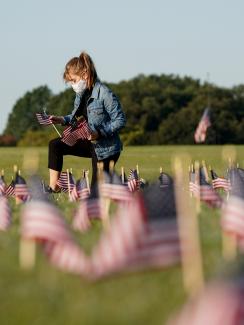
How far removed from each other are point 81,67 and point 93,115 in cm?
90

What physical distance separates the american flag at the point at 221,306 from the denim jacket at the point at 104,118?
11.4 meters

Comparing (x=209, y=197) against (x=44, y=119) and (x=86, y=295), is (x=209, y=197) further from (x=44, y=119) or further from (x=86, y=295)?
(x=86, y=295)

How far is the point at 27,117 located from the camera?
176m

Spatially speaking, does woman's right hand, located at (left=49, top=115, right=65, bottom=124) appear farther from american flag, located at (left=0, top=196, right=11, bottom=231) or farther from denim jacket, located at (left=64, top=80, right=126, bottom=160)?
american flag, located at (left=0, top=196, right=11, bottom=231)

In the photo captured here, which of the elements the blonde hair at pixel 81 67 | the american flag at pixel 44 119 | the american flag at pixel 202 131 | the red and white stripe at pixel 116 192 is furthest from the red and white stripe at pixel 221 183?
the american flag at pixel 202 131

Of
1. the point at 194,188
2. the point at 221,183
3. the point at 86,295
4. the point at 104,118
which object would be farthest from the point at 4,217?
the point at 221,183

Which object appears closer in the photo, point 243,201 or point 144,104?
point 243,201

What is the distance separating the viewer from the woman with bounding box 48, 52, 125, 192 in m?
17.9

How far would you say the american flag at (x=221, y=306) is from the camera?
6539mm

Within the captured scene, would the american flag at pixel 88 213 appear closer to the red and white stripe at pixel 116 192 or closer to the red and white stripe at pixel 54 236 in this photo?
the red and white stripe at pixel 116 192

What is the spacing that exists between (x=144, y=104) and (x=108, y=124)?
425 feet

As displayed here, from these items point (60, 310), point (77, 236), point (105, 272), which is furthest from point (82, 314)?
point (77, 236)

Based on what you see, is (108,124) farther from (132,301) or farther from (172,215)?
(132,301)

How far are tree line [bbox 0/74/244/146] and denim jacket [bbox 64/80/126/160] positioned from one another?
11257cm
